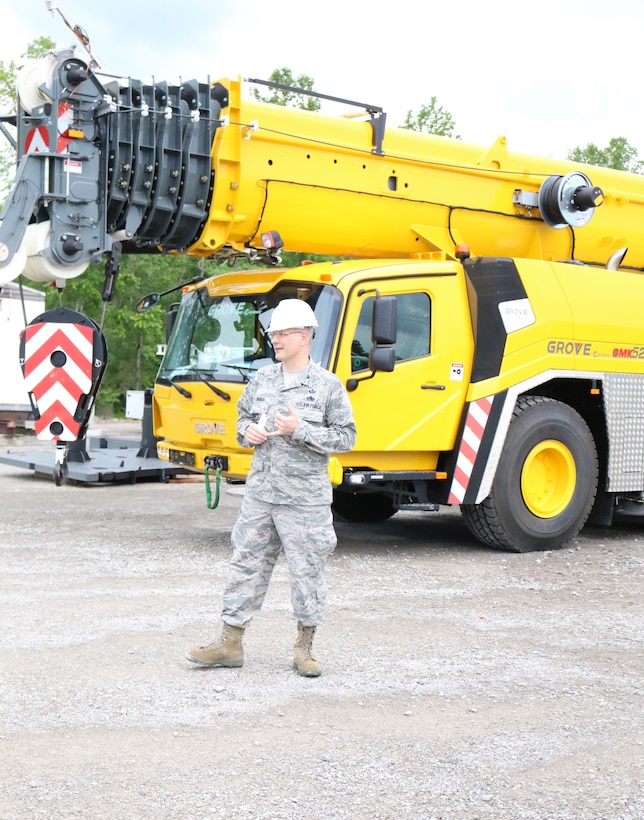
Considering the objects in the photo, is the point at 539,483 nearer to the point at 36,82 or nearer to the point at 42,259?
the point at 42,259

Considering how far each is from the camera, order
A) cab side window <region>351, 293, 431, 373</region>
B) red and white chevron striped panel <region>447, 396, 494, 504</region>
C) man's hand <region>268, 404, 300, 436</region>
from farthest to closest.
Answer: red and white chevron striped panel <region>447, 396, 494, 504</region> → cab side window <region>351, 293, 431, 373</region> → man's hand <region>268, 404, 300, 436</region>

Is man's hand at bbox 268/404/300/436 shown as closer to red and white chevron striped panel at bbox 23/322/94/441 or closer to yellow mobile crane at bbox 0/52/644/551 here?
yellow mobile crane at bbox 0/52/644/551

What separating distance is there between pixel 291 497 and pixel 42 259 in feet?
12.8

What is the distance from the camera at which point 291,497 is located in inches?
218

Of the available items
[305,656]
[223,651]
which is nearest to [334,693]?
[305,656]

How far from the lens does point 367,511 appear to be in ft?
38.2

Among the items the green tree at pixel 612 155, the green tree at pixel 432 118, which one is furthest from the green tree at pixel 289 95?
the green tree at pixel 612 155

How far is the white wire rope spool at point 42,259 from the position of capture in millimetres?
8461

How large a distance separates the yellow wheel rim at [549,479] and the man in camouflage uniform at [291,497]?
450 cm

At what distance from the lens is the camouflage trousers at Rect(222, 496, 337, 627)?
18.2 ft

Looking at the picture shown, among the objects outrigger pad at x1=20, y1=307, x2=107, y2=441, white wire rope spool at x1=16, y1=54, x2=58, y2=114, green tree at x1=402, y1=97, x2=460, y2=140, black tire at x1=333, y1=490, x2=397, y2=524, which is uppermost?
green tree at x1=402, y1=97, x2=460, y2=140

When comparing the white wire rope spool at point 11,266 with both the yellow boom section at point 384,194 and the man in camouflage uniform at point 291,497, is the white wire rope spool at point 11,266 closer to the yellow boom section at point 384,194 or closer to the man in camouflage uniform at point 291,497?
the yellow boom section at point 384,194

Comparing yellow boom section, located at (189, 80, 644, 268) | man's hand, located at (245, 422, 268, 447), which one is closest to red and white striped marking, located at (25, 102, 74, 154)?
yellow boom section, located at (189, 80, 644, 268)

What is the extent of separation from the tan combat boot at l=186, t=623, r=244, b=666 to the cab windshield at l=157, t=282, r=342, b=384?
3.34 m
